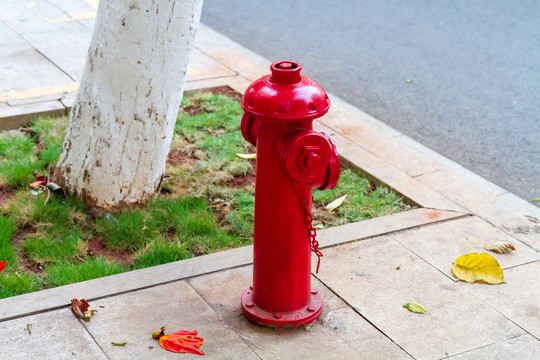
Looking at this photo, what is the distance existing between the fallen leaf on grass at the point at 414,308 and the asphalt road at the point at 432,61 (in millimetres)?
1930

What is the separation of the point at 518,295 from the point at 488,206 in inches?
39.5

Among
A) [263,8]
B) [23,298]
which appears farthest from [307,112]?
[263,8]

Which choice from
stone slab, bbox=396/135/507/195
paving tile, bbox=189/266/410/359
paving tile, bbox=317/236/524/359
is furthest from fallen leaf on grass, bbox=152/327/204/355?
stone slab, bbox=396/135/507/195

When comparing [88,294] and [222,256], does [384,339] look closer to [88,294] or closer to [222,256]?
[222,256]

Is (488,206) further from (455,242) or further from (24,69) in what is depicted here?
(24,69)

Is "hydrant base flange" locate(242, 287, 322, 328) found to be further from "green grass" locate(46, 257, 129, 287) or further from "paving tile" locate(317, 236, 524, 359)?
"green grass" locate(46, 257, 129, 287)

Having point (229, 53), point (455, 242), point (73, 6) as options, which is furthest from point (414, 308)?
point (73, 6)

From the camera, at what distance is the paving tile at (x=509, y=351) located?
3.08 m

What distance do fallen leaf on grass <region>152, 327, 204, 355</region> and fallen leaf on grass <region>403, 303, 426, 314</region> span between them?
976 mm

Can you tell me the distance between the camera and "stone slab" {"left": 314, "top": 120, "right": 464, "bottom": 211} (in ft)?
14.6

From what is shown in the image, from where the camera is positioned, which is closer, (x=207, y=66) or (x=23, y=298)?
(x=23, y=298)

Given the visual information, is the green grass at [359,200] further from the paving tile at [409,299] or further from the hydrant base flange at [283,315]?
the hydrant base flange at [283,315]

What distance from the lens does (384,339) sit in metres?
3.19

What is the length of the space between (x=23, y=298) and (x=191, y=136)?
229 centimetres
